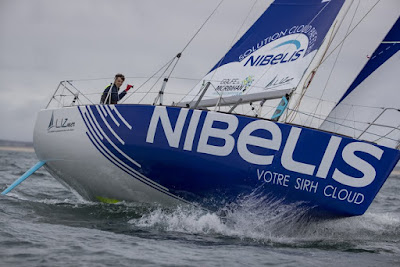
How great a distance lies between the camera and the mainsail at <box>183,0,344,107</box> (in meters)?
6.74

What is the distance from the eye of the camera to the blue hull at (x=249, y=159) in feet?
18.5

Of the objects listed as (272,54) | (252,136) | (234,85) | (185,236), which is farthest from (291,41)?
(185,236)

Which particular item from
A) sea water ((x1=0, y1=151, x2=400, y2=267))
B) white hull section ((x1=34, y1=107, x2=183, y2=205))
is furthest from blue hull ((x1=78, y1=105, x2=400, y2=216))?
white hull section ((x1=34, y1=107, x2=183, y2=205))

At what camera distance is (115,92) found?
23.4 feet

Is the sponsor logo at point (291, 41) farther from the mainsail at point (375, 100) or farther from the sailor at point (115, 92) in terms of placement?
the sailor at point (115, 92)

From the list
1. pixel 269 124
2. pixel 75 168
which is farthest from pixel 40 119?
pixel 269 124

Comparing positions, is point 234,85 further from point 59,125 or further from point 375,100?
point 59,125

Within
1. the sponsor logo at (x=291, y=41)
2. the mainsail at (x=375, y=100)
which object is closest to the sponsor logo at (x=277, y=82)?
the sponsor logo at (x=291, y=41)

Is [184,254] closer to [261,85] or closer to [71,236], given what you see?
[71,236]

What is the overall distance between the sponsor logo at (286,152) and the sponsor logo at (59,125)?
65.5 inches

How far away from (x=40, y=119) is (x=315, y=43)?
136 inches

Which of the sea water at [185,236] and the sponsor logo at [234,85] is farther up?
the sponsor logo at [234,85]

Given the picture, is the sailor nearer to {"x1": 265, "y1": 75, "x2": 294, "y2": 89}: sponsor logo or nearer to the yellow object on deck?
the yellow object on deck

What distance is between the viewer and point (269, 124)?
579 cm
